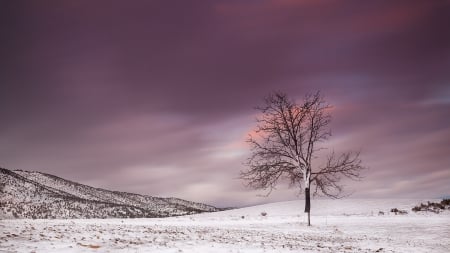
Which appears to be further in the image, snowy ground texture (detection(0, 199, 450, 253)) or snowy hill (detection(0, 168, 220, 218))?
snowy hill (detection(0, 168, 220, 218))

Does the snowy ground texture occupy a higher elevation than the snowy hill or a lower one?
lower

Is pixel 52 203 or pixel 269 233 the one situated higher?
pixel 52 203

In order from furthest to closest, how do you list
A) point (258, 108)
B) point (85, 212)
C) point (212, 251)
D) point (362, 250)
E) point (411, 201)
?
point (85, 212), point (411, 201), point (258, 108), point (362, 250), point (212, 251)

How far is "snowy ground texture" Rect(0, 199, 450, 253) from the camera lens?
13.6 m

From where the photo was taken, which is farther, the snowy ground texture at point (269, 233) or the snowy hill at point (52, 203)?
the snowy hill at point (52, 203)

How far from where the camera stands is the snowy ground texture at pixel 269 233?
1356 cm

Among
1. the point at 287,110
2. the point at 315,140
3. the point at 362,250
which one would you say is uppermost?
the point at 287,110

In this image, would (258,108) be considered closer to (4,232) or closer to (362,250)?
(362,250)

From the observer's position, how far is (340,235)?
2406cm

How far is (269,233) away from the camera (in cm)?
2222

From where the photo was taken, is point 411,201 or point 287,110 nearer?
point 287,110

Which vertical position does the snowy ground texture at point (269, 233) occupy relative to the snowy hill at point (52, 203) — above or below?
below

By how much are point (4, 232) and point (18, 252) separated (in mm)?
4139

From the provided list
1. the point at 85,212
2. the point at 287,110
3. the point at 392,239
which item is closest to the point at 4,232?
the point at 392,239
